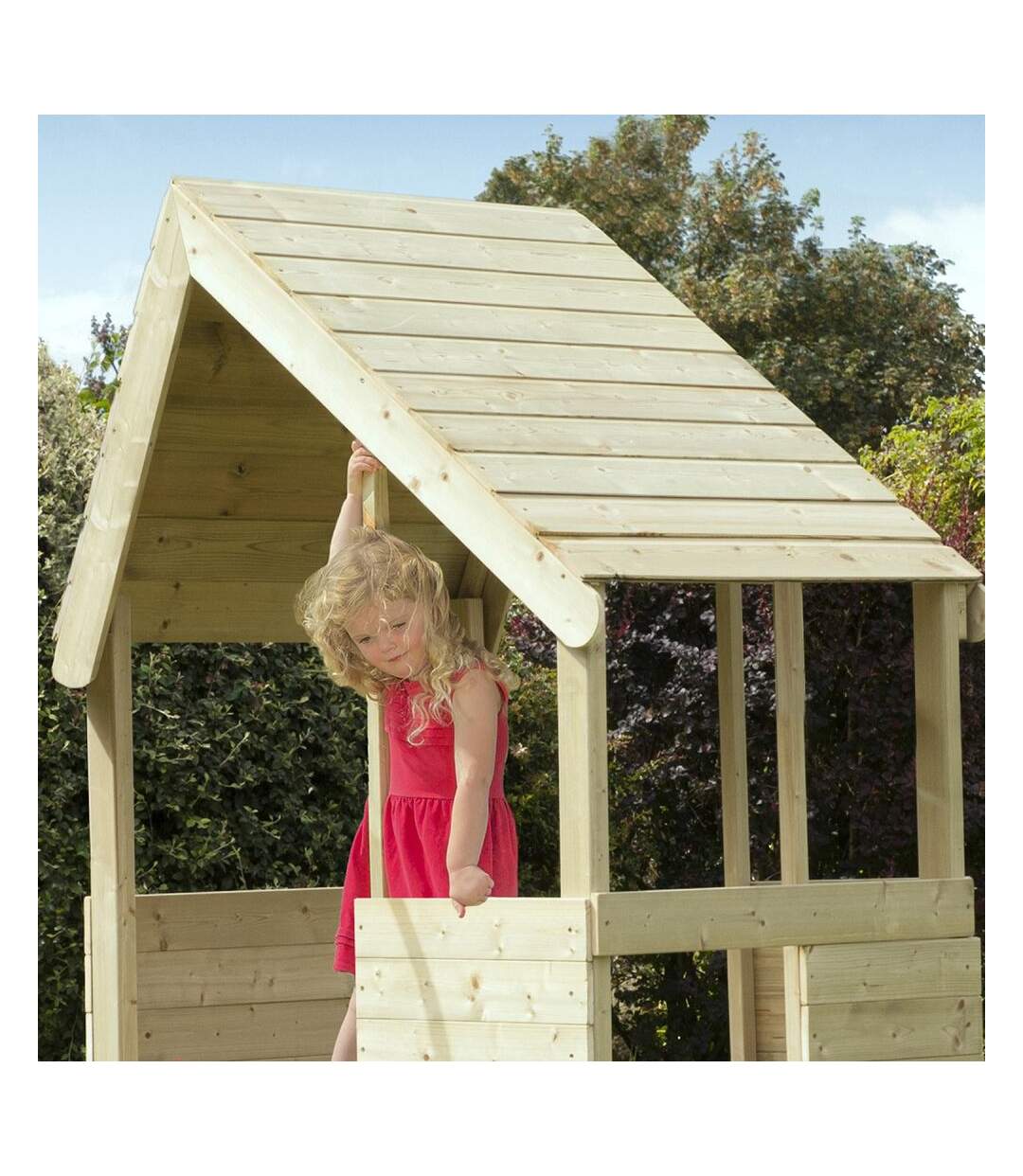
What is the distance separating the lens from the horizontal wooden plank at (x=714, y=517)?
3.99m

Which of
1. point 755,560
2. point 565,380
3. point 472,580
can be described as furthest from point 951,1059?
point 472,580

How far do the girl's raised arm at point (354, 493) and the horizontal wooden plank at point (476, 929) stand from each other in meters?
1.03

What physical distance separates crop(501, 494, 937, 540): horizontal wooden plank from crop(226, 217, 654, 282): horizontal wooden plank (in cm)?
131

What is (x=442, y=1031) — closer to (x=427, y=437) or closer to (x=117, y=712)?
(x=427, y=437)

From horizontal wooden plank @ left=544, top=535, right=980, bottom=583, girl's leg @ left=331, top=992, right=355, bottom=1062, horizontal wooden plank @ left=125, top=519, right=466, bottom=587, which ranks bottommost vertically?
girl's leg @ left=331, top=992, right=355, bottom=1062

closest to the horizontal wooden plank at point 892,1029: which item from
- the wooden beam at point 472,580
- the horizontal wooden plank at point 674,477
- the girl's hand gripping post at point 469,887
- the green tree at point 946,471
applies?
the girl's hand gripping post at point 469,887

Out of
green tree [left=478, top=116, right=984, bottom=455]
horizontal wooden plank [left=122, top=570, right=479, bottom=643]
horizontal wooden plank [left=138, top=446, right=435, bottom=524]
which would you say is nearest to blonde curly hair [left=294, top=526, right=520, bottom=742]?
horizontal wooden plank [left=138, top=446, right=435, bottom=524]

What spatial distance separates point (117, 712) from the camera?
570 cm

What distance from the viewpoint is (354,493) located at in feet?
15.8

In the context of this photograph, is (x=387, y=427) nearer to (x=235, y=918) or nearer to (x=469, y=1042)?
(x=469, y=1042)

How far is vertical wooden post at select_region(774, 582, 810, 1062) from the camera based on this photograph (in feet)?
16.9

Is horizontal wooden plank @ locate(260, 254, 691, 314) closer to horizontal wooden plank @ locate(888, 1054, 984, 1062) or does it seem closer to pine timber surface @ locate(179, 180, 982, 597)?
pine timber surface @ locate(179, 180, 982, 597)

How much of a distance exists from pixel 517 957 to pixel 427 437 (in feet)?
4.28

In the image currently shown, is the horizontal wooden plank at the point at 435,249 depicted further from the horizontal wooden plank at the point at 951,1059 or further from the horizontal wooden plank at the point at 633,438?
the horizontal wooden plank at the point at 951,1059
